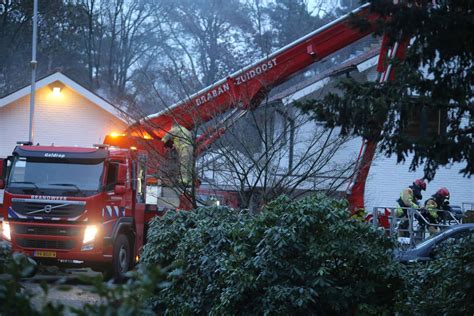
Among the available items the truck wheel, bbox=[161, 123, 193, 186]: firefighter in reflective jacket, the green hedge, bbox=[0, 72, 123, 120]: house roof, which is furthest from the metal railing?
bbox=[0, 72, 123, 120]: house roof

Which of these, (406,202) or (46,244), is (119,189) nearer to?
(46,244)

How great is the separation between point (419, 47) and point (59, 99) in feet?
74.4

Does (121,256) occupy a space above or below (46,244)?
below

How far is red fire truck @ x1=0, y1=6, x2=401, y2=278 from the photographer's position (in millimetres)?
15523

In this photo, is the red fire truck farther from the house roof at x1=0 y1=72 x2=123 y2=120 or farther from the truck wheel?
the house roof at x1=0 y1=72 x2=123 y2=120

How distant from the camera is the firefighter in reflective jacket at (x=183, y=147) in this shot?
1470 cm

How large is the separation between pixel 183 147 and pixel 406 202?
5.17 metres

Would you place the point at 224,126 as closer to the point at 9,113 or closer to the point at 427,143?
the point at 427,143

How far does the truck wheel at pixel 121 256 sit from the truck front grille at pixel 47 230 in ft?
3.02

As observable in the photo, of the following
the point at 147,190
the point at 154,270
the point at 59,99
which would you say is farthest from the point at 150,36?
the point at 154,270

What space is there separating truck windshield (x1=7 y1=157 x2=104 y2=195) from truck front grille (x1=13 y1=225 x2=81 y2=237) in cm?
68

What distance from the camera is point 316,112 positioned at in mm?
8164

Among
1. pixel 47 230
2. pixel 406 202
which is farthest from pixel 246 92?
pixel 47 230

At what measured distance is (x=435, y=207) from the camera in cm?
1734
